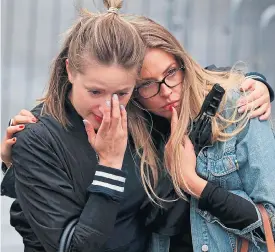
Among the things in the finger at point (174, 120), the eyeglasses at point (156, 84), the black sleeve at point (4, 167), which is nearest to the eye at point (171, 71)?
the eyeglasses at point (156, 84)

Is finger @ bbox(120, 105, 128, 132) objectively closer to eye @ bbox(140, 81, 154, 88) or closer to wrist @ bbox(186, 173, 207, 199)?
eye @ bbox(140, 81, 154, 88)

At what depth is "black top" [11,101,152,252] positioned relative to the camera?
77.5 inches

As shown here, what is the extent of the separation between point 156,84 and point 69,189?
460 mm

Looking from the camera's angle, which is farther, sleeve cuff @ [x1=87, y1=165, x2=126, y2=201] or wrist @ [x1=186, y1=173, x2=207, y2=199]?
wrist @ [x1=186, y1=173, x2=207, y2=199]

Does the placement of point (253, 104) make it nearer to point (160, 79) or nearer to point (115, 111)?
point (160, 79)

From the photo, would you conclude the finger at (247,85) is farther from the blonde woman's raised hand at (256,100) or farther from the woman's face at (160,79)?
the woman's face at (160,79)

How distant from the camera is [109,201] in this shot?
1985mm

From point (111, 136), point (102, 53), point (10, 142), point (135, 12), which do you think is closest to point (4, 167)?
point (10, 142)

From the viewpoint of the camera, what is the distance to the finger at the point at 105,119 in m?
1.99

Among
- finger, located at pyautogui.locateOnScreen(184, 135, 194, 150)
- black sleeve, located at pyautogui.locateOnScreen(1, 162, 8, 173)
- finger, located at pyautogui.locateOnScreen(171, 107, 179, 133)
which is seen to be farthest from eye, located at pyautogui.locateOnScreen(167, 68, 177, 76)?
black sleeve, located at pyautogui.locateOnScreen(1, 162, 8, 173)

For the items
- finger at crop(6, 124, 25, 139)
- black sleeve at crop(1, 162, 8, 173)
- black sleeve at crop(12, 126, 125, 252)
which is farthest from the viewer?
black sleeve at crop(1, 162, 8, 173)

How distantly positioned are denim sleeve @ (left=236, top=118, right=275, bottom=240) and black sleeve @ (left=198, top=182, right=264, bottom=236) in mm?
52

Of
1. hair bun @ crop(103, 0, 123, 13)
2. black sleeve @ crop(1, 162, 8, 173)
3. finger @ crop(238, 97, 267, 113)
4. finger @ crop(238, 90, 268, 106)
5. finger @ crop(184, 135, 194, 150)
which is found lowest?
black sleeve @ crop(1, 162, 8, 173)

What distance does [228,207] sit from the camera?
2.12m
